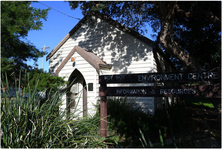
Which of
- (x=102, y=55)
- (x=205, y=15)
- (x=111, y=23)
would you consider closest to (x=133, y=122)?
(x=102, y=55)

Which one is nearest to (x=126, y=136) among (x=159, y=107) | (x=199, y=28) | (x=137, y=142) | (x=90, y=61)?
(x=137, y=142)

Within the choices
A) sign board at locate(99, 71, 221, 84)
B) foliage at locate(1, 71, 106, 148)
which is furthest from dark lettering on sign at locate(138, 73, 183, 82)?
foliage at locate(1, 71, 106, 148)

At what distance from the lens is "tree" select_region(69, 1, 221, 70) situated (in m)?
8.19

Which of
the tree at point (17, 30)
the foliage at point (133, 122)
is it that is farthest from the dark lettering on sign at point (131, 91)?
the tree at point (17, 30)

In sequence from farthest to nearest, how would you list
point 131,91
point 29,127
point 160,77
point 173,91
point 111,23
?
point 111,23
point 131,91
point 160,77
point 173,91
point 29,127

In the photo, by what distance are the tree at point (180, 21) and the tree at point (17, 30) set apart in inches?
110

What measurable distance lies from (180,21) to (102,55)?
6.41m

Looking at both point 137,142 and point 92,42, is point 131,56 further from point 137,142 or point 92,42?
point 137,142

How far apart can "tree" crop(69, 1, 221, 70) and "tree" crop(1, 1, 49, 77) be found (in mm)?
2786

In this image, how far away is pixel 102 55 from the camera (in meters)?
10.1

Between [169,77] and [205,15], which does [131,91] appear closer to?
[169,77]

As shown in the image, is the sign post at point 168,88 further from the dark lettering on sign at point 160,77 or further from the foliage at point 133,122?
the foliage at point 133,122

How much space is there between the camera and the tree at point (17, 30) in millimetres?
8757

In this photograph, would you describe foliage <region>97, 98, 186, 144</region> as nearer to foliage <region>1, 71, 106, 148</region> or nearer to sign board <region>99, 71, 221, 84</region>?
sign board <region>99, 71, 221, 84</region>
